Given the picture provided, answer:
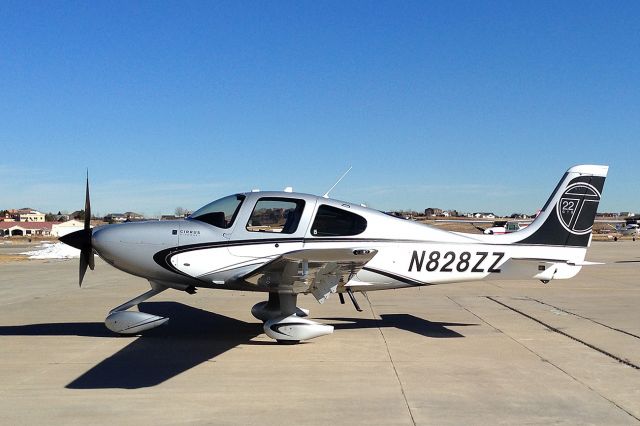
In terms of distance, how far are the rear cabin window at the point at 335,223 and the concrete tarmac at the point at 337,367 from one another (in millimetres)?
1682

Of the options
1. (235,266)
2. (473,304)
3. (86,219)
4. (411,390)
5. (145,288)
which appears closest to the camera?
(411,390)

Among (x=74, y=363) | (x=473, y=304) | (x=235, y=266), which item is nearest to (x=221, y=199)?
(x=235, y=266)

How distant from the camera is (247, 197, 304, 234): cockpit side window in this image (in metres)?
8.39

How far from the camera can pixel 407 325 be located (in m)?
9.93

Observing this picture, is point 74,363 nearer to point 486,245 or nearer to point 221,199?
point 221,199

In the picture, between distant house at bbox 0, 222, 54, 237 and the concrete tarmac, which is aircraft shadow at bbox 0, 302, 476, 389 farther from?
distant house at bbox 0, 222, 54, 237

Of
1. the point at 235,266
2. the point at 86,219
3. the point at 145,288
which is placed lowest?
the point at 145,288

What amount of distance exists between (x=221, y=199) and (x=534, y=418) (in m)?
5.43

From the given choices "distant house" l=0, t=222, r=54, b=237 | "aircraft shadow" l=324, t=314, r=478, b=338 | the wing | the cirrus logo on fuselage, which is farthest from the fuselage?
"distant house" l=0, t=222, r=54, b=237

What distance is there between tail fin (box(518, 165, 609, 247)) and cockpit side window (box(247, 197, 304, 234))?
408 centimetres

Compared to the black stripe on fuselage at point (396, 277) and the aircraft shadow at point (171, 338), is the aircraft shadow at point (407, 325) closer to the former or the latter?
the aircraft shadow at point (171, 338)

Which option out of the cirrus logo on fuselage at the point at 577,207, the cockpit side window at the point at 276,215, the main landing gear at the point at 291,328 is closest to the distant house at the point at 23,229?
the cockpit side window at the point at 276,215

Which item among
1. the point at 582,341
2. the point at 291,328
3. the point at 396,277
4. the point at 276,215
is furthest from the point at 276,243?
the point at 582,341

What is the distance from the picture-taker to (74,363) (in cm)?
703
